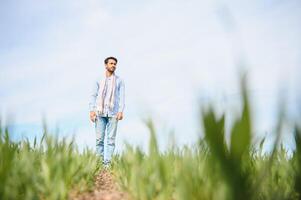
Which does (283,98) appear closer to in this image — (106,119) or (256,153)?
(256,153)

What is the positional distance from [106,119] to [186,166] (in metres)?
4.30

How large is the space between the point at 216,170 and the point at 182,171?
21cm

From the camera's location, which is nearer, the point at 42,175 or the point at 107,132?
the point at 42,175

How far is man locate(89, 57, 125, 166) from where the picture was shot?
20.3ft

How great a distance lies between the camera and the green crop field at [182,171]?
171 centimetres

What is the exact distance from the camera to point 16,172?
274 cm

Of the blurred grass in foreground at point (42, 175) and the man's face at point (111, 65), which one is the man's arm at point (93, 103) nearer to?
the man's face at point (111, 65)

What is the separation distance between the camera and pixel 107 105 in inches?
249

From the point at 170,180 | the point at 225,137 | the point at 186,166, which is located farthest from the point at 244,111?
the point at 170,180

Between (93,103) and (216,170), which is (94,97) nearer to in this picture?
(93,103)

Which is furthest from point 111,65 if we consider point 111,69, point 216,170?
point 216,170

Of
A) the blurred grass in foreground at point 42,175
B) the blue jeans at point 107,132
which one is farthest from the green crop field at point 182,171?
the blue jeans at point 107,132

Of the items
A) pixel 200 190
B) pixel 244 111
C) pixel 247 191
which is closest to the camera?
pixel 244 111

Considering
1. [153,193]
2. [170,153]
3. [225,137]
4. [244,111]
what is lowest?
[153,193]
